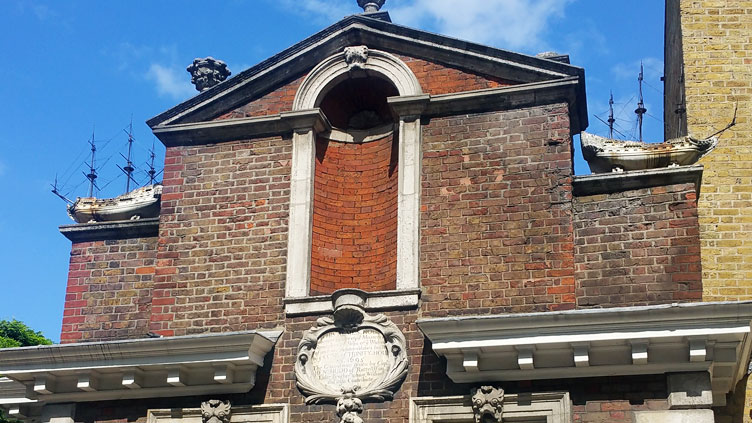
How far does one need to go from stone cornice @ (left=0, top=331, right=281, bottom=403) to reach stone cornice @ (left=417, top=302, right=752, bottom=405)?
7.61ft

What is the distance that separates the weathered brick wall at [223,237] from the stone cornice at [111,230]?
0.35 metres

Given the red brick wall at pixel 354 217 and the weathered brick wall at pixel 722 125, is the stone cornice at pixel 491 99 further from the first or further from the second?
the weathered brick wall at pixel 722 125

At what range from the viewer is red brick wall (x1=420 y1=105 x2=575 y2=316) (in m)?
14.1

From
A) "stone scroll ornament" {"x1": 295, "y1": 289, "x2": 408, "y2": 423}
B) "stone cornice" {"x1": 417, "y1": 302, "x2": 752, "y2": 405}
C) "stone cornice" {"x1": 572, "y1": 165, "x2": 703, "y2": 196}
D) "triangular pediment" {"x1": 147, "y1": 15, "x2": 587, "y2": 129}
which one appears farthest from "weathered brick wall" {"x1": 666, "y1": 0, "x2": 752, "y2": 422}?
"stone scroll ornament" {"x1": 295, "y1": 289, "x2": 408, "y2": 423}

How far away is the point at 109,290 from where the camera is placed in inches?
626

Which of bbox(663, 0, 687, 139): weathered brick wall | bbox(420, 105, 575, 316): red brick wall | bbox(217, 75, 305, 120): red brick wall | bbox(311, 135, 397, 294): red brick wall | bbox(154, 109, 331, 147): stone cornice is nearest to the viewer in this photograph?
bbox(420, 105, 575, 316): red brick wall

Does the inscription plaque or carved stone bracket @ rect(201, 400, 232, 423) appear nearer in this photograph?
the inscription plaque

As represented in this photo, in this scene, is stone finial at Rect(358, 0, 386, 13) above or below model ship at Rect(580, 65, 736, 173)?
above

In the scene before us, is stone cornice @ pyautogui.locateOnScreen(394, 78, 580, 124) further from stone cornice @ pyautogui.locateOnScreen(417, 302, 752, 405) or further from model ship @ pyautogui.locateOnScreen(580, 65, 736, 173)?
stone cornice @ pyautogui.locateOnScreen(417, 302, 752, 405)

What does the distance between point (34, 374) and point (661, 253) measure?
7.81m

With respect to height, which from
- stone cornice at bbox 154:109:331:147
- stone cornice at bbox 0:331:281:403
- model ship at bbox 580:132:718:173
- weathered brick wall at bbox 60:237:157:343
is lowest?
stone cornice at bbox 0:331:281:403

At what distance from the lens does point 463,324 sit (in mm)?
13305

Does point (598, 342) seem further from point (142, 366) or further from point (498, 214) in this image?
point (142, 366)

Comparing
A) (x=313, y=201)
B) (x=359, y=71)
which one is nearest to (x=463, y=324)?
(x=313, y=201)
